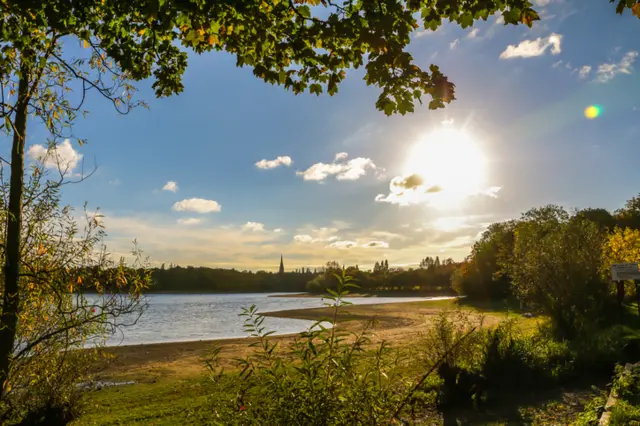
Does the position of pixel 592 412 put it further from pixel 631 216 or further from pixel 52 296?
pixel 631 216

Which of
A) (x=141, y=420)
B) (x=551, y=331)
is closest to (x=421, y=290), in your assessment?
(x=551, y=331)

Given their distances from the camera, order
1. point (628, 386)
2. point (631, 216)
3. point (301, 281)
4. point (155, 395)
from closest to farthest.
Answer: point (628, 386)
point (155, 395)
point (631, 216)
point (301, 281)

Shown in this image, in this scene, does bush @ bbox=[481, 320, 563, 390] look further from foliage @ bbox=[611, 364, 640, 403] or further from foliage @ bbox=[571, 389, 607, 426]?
foliage @ bbox=[611, 364, 640, 403]

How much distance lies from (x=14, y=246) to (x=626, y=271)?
60.8 feet

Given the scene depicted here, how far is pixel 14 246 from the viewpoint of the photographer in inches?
254

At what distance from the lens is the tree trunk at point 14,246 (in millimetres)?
6238

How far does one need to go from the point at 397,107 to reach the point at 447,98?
613mm

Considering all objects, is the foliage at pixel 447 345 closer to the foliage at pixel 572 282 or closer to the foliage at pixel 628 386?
the foliage at pixel 628 386

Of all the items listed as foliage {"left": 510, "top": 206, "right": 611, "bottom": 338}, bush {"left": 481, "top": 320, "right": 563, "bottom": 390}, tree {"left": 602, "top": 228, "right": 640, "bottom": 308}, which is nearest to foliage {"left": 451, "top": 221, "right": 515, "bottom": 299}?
tree {"left": 602, "top": 228, "right": 640, "bottom": 308}

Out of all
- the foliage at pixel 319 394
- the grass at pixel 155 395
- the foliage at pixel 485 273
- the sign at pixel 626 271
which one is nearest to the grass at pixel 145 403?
the grass at pixel 155 395

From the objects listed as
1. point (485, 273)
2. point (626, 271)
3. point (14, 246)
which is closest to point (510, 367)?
point (626, 271)

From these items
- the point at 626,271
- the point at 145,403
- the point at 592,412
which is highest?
the point at 626,271

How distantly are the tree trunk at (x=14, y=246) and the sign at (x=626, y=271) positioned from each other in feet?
58.8

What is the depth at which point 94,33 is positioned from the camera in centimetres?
561
